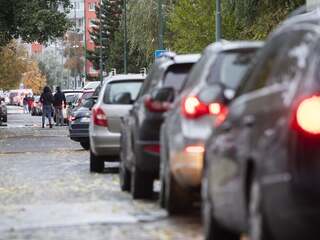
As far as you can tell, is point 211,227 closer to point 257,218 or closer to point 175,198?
point 257,218

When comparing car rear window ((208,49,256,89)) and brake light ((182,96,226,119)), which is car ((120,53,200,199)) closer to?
car rear window ((208,49,256,89))

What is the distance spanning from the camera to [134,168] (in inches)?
516

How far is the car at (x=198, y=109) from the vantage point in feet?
33.0

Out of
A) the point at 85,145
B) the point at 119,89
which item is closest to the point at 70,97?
the point at 85,145

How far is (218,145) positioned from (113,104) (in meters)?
10.5

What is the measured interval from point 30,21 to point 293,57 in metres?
35.8

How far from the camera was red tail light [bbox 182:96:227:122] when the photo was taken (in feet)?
33.1

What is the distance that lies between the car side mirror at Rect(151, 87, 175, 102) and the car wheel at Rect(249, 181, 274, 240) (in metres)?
5.34

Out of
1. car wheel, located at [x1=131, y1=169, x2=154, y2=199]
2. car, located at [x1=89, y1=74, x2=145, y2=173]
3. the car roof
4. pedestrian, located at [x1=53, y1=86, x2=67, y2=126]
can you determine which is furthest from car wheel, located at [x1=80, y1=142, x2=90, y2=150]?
pedestrian, located at [x1=53, y1=86, x2=67, y2=126]

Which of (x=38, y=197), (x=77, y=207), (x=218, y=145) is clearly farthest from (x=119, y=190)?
(x=218, y=145)

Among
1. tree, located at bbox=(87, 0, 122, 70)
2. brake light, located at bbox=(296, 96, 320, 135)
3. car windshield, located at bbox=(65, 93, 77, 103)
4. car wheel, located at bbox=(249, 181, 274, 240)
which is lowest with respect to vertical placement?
car windshield, located at bbox=(65, 93, 77, 103)

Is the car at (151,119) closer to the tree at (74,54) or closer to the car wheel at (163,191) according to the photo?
the car wheel at (163,191)

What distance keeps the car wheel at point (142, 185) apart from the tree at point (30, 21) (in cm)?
2900

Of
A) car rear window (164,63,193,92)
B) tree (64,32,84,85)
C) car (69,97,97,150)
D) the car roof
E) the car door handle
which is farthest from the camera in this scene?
tree (64,32,84,85)
